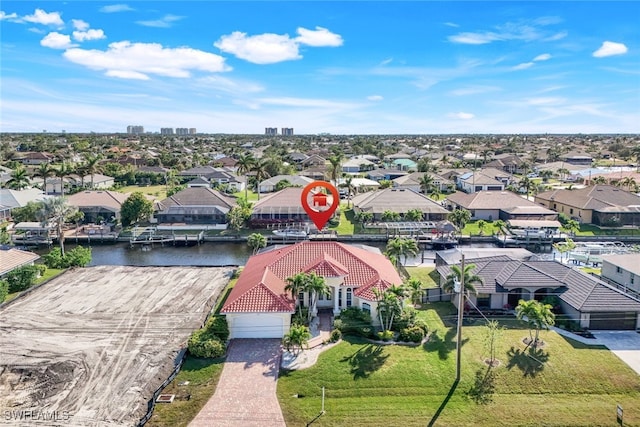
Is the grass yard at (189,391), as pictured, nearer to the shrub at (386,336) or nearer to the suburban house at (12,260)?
the shrub at (386,336)

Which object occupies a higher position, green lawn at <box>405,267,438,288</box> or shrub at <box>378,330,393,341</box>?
green lawn at <box>405,267,438,288</box>

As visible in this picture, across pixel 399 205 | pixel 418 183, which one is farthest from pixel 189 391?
pixel 418 183

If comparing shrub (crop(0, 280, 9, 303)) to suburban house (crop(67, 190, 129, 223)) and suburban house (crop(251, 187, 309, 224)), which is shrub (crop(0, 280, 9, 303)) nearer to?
suburban house (crop(67, 190, 129, 223))

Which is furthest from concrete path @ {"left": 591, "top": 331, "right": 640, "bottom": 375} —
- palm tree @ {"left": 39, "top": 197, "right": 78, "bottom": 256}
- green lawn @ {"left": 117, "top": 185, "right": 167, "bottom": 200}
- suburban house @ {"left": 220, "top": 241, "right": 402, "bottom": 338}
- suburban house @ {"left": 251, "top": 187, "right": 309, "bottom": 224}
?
green lawn @ {"left": 117, "top": 185, "right": 167, "bottom": 200}

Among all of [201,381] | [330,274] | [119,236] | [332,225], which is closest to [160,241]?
[119,236]

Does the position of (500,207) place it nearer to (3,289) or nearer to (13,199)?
(3,289)

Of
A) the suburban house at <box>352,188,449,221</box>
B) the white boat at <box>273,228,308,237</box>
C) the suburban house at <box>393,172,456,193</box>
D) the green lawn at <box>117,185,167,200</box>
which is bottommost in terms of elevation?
the white boat at <box>273,228,308,237</box>

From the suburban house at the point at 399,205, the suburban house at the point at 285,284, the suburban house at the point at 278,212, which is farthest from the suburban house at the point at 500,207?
the suburban house at the point at 285,284

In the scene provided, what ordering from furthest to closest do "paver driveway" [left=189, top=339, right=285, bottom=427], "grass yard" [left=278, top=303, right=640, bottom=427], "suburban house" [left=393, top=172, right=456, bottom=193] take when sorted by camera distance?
"suburban house" [left=393, top=172, right=456, bottom=193] < "grass yard" [left=278, top=303, right=640, bottom=427] < "paver driveway" [left=189, top=339, right=285, bottom=427]
